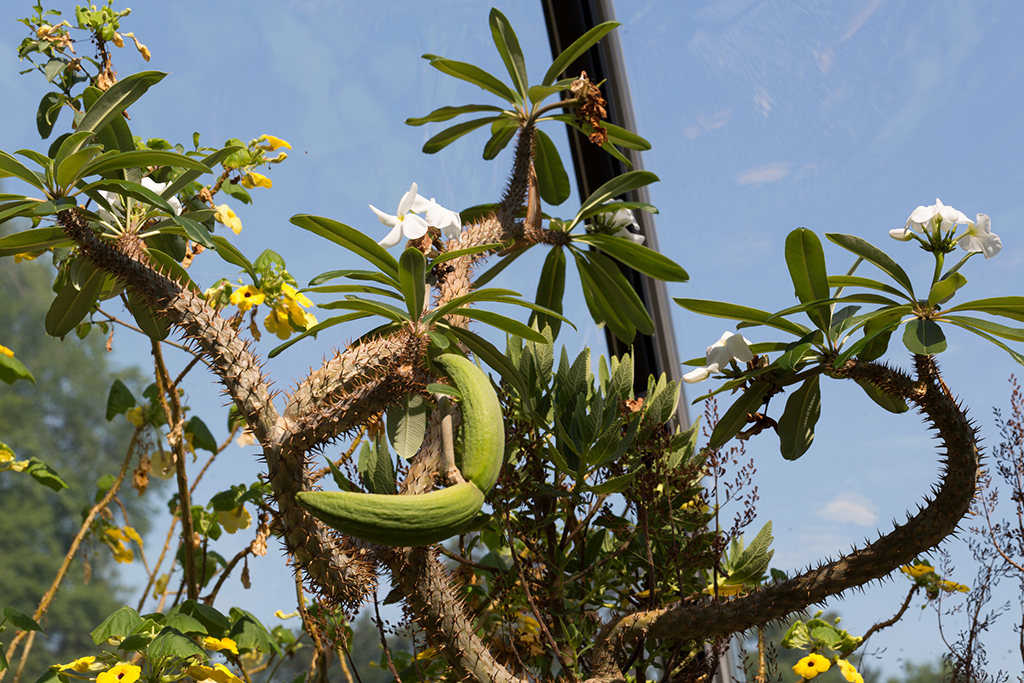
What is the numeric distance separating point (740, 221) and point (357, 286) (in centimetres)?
141

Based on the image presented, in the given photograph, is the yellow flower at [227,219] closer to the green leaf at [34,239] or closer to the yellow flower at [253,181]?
the yellow flower at [253,181]

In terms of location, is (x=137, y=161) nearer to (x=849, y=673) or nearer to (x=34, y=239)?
(x=34, y=239)

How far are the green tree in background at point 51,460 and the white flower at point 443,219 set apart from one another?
119 cm

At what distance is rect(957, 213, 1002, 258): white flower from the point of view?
0.91 meters

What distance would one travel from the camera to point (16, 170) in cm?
73

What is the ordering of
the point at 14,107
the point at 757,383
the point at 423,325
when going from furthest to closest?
the point at 14,107, the point at 757,383, the point at 423,325

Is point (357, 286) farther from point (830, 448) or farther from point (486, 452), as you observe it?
point (830, 448)

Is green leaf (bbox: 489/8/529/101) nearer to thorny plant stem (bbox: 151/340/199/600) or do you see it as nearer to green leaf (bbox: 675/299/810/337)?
green leaf (bbox: 675/299/810/337)

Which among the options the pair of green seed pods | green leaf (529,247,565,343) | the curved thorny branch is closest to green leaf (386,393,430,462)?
the curved thorny branch

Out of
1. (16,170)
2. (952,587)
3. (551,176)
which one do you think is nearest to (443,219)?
(16,170)

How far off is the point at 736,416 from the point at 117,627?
3.45 feet

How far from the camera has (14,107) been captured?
1570 millimetres

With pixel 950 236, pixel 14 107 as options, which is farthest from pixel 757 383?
pixel 14 107

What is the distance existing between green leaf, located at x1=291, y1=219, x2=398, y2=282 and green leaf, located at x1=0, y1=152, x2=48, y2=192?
294mm
